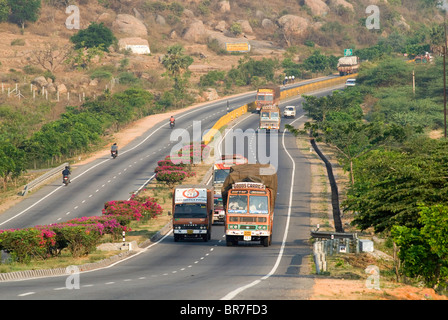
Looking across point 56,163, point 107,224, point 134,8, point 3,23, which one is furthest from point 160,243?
point 134,8

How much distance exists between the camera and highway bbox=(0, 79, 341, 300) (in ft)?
65.9

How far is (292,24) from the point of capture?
6865 inches

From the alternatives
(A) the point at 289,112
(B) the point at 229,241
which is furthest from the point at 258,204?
(A) the point at 289,112

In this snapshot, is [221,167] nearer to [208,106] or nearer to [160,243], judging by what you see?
[160,243]

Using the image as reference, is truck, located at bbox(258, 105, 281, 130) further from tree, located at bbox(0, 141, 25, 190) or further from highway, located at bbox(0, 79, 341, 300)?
tree, located at bbox(0, 141, 25, 190)

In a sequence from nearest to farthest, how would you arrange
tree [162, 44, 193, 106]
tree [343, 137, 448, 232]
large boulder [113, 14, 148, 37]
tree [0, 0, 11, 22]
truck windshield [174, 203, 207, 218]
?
tree [343, 137, 448, 232]
truck windshield [174, 203, 207, 218]
tree [162, 44, 193, 106]
tree [0, 0, 11, 22]
large boulder [113, 14, 148, 37]

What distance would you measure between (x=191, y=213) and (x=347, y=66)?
10473 cm

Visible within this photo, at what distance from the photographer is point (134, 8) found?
546 ft

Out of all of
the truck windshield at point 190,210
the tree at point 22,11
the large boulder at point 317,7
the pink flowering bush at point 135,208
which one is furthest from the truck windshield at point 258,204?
the large boulder at point 317,7

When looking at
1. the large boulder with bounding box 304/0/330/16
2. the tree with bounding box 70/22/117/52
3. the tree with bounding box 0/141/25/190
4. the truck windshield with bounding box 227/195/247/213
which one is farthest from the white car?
the large boulder with bounding box 304/0/330/16

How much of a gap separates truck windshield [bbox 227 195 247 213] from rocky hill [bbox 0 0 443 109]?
77019mm

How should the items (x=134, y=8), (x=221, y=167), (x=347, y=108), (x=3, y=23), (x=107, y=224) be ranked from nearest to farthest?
1. (x=107, y=224)
2. (x=221, y=167)
3. (x=347, y=108)
4. (x=3, y=23)
5. (x=134, y=8)

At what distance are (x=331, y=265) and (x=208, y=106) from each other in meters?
79.8

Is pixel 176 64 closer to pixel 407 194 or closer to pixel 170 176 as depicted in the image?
pixel 170 176
